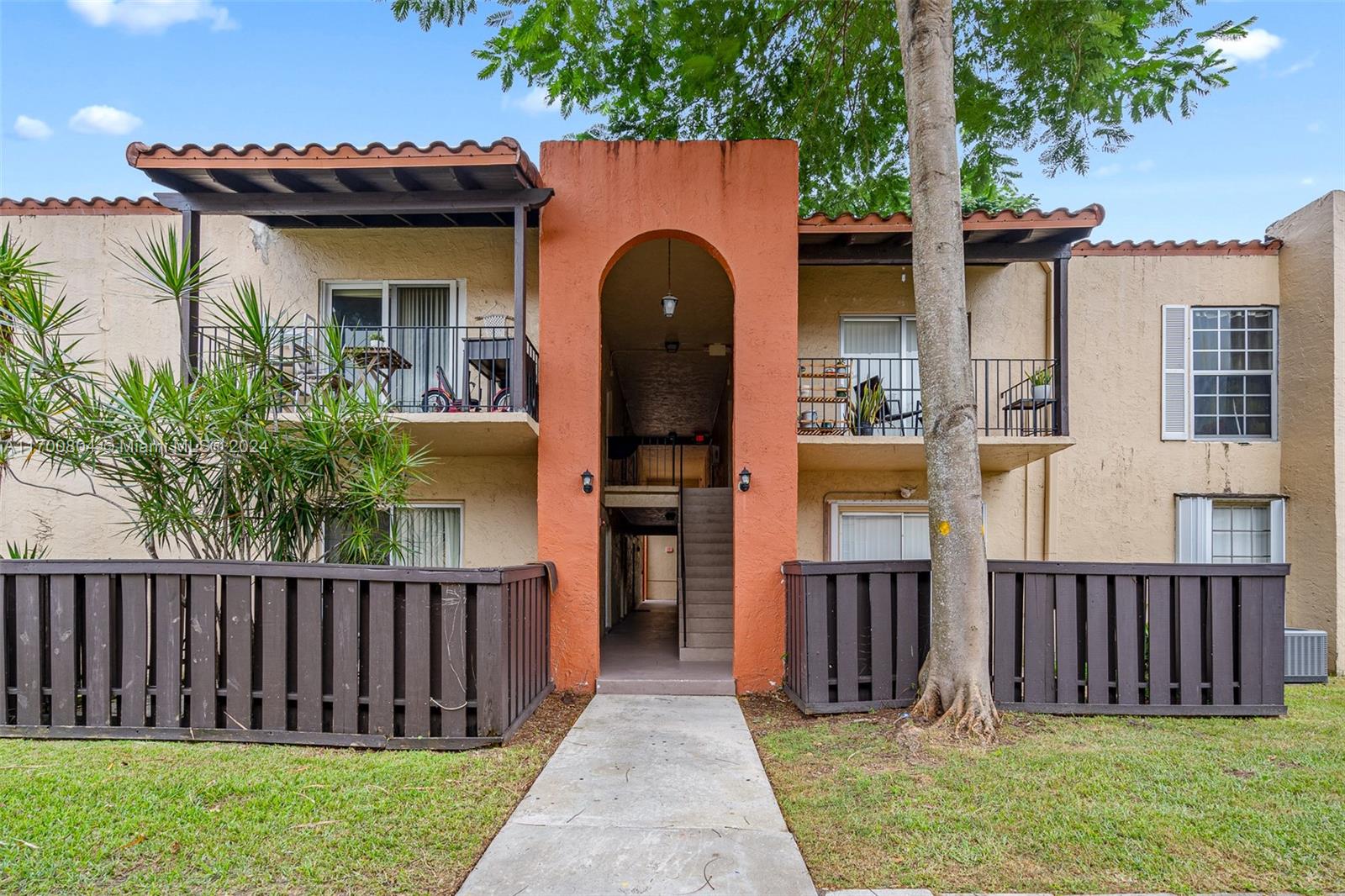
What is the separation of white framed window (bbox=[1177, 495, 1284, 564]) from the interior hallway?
19.7 feet

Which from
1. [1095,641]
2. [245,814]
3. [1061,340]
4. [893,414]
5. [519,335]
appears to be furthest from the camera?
[893,414]

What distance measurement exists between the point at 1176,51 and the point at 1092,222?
2.44 m

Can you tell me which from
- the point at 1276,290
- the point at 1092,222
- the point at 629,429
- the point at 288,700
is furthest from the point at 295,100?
the point at 1276,290

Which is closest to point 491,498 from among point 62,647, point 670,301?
point 670,301

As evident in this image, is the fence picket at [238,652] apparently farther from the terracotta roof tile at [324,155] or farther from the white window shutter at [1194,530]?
the white window shutter at [1194,530]

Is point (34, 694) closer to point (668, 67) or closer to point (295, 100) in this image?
point (668, 67)

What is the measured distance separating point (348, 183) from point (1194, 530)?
10.5m

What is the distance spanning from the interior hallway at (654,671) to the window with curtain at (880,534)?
2286mm

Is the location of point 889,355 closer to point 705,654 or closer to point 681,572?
point 681,572

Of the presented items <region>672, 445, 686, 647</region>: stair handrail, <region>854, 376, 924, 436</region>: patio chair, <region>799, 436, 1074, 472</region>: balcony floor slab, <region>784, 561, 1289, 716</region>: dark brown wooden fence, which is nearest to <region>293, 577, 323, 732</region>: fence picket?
<region>784, 561, 1289, 716</region>: dark brown wooden fence

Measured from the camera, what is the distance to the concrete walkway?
3.25m

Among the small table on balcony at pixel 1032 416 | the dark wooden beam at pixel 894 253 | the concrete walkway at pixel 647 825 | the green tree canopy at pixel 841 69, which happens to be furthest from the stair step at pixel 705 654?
the green tree canopy at pixel 841 69

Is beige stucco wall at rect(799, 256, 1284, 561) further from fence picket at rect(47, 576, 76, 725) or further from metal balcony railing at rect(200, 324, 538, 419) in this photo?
fence picket at rect(47, 576, 76, 725)

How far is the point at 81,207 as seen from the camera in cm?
891
